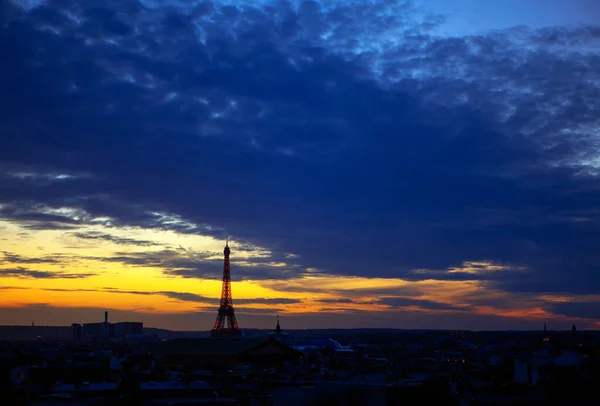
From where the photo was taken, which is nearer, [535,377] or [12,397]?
[12,397]

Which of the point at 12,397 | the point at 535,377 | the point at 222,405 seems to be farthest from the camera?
the point at 535,377

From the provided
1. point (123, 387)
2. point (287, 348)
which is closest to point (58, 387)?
point (123, 387)

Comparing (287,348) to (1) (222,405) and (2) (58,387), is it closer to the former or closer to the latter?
(2) (58,387)

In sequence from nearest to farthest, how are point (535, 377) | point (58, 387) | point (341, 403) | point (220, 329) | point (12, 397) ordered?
point (341, 403)
point (12, 397)
point (58, 387)
point (535, 377)
point (220, 329)

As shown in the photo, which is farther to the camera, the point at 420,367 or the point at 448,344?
the point at 448,344

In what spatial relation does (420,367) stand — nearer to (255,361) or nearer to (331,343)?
(255,361)

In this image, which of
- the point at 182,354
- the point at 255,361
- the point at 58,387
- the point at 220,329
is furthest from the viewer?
the point at 220,329

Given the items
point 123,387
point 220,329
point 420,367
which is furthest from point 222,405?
point 220,329

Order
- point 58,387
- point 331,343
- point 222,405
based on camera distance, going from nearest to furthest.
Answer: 1. point 222,405
2. point 58,387
3. point 331,343
